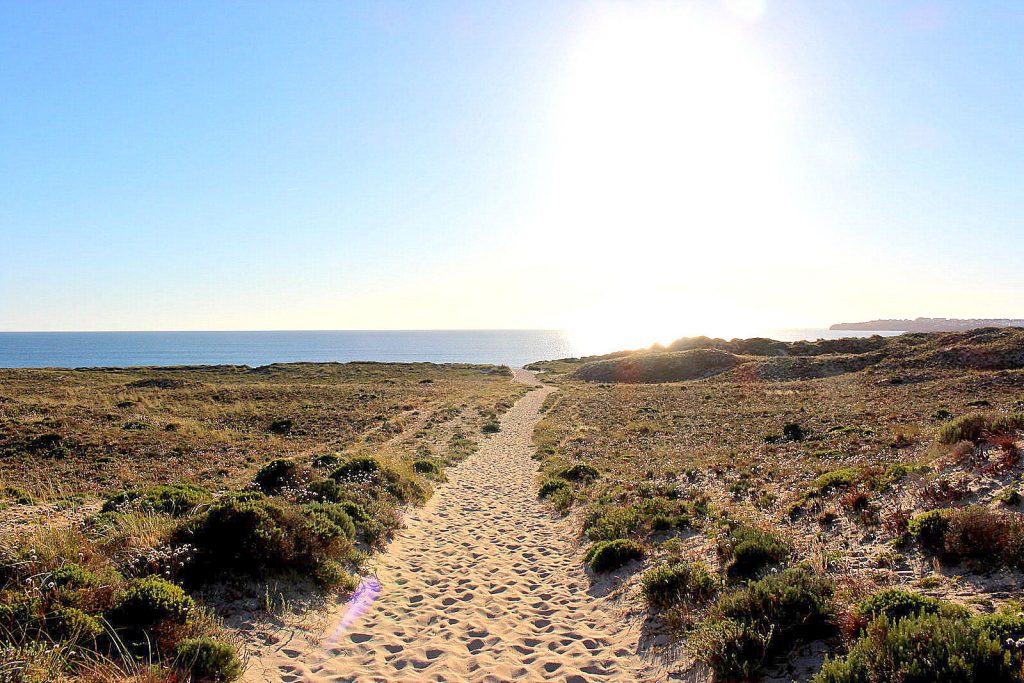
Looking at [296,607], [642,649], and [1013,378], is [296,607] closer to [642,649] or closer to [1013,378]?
[642,649]

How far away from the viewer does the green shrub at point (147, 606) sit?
6.75m

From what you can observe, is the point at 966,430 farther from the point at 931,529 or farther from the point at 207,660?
the point at 207,660

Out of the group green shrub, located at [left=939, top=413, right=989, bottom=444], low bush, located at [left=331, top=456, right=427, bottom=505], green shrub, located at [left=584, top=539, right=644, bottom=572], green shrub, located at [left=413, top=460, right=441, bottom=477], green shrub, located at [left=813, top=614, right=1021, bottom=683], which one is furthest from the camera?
green shrub, located at [left=413, top=460, right=441, bottom=477]

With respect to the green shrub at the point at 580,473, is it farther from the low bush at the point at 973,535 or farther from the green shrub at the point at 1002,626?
the green shrub at the point at 1002,626

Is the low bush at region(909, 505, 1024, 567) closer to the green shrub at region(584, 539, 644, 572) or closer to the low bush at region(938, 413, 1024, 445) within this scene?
the green shrub at region(584, 539, 644, 572)

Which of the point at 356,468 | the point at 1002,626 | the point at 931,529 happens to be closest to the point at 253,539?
the point at 356,468

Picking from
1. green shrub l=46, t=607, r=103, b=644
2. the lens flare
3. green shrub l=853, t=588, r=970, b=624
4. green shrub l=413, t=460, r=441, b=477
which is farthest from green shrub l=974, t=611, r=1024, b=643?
green shrub l=413, t=460, r=441, b=477

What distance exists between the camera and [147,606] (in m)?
6.89

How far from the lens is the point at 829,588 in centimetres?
734

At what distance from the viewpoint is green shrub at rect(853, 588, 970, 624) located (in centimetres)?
604

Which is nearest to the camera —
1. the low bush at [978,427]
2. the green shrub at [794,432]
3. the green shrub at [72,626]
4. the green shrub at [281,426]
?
the green shrub at [72,626]

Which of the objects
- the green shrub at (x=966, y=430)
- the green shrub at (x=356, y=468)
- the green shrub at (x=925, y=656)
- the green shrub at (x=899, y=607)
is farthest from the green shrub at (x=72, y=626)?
the green shrub at (x=966, y=430)

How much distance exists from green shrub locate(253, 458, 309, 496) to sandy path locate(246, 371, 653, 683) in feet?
14.0

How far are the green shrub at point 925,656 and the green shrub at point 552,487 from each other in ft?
41.0
